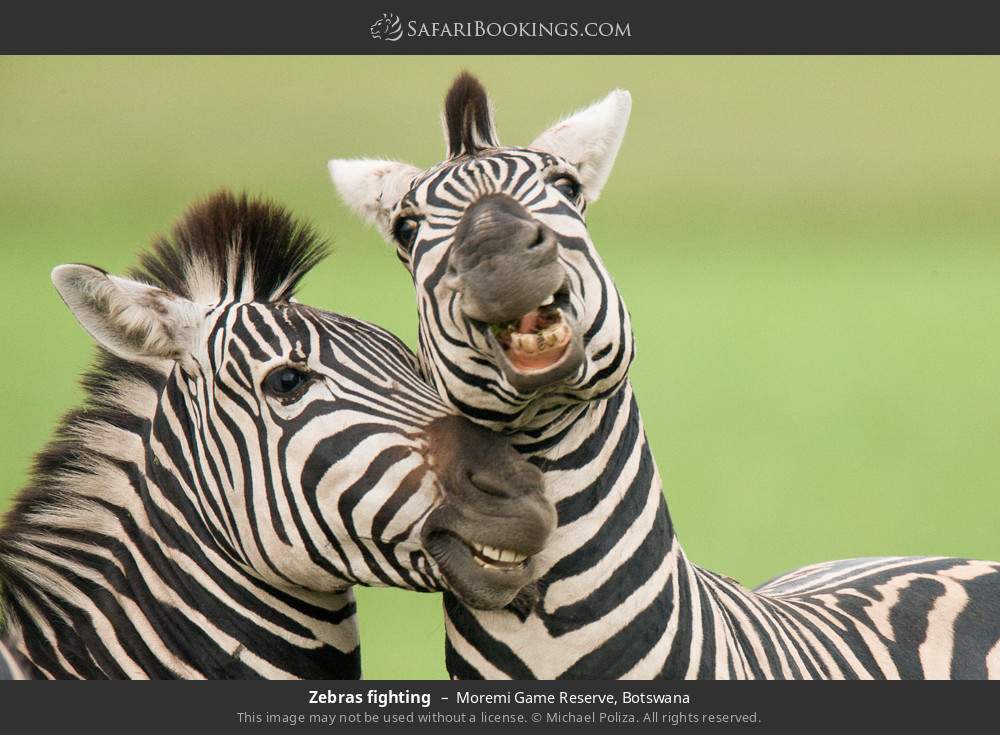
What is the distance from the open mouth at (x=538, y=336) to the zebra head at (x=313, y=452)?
1.35 feet

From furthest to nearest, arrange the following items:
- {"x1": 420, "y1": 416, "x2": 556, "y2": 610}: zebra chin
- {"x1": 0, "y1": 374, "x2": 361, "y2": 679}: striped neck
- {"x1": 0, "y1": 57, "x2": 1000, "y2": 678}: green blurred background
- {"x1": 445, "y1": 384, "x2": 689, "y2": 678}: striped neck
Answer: {"x1": 0, "y1": 57, "x2": 1000, "y2": 678}: green blurred background
{"x1": 0, "y1": 374, "x2": 361, "y2": 679}: striped neck
{"x1": 445, "y1": 384, "x2": 689, "y2": 678}: striped neck
{"x1": 420, "y1": 416, "x2": 556, "y2": 610}: zebra chin

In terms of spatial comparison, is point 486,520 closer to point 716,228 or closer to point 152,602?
point 152,602

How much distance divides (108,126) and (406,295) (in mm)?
12053

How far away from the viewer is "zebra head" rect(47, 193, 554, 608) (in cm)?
375

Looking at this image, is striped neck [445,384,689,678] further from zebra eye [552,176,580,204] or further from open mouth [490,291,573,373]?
zebra eye [552,176,580,204]

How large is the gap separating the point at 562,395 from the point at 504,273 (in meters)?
0.47

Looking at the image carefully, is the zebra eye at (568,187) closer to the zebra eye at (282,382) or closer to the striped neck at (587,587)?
the striped neck at (587,587)

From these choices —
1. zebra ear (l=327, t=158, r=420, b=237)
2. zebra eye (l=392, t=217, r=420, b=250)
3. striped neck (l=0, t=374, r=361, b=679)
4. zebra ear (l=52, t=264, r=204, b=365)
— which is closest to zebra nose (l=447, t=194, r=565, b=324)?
zebra eye (l=392, t=217, r=420, b=250)

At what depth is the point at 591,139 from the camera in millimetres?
4207

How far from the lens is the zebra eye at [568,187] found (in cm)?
391

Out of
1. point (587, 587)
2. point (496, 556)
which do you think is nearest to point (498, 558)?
point (496, 556)

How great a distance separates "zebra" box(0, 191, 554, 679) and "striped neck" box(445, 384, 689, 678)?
13 cm

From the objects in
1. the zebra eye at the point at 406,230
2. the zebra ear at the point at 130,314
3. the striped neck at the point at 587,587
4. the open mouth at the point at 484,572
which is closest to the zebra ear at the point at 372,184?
the zebra eye at the point at 406,230
